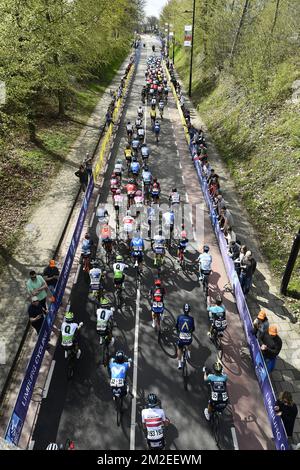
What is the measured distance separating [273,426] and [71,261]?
9788 millimetres

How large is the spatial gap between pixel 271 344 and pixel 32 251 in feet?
36.9

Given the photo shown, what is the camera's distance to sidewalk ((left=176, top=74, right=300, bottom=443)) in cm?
1106

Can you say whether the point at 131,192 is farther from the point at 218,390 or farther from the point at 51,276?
the point at 218,390

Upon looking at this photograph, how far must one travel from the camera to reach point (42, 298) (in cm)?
1235

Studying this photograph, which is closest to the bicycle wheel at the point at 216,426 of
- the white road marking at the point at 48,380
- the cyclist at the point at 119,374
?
the cyclist at the point at 119,374

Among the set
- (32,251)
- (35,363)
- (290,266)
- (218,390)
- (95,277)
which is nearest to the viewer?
(218,390)

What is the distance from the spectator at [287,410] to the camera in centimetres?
873

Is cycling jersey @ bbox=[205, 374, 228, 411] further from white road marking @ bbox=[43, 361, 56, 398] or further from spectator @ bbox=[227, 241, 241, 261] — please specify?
spectator @ bbox=[227, 241, 241, 261]

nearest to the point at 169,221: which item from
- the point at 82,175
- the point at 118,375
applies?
the point at 82,175

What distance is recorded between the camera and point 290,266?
13461mm

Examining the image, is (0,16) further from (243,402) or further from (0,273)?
(243,402)

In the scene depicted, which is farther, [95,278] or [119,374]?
[95,278]

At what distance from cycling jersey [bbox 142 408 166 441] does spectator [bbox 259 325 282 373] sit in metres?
3.83
